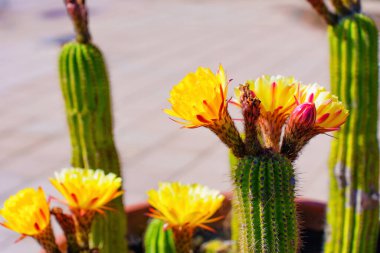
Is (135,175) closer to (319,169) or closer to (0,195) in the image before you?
(0,195)

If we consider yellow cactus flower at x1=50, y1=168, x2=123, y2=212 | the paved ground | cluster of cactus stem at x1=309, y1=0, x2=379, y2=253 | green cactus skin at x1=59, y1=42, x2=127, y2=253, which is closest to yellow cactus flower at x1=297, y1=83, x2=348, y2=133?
yellow cactus flower at x1=50, y1=168, x2=123, y2=212

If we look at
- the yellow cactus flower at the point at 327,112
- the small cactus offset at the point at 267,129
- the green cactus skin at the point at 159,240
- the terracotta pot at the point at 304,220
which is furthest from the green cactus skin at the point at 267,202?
the terracotta pot at the point at 304,220

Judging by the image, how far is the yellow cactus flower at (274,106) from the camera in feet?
4.91

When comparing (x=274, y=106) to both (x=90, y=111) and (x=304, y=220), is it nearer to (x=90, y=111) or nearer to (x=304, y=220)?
(x=90, y=111)

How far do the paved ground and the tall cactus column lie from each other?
35.1 inches

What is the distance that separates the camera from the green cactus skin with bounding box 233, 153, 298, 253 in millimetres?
1420

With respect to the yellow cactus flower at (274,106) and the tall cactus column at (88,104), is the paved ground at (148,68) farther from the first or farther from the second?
the yellow cactus flower at (274,106)

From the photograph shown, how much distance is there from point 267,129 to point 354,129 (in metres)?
0.87

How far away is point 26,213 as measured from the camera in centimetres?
178

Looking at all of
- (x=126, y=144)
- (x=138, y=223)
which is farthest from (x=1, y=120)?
(x=138, y=223)

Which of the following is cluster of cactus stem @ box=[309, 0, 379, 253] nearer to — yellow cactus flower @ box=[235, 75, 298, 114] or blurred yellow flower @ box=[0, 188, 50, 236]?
yellow cactus flower @ box=[235, 75, 298, 114]

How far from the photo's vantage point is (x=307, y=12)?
10164mm

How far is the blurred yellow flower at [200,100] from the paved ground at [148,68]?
5.09 feet

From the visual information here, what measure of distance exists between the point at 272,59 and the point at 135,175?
3.26 m
